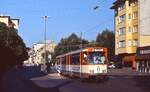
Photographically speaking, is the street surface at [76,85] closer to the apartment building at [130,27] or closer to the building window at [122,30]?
the apartment building at [130,27]

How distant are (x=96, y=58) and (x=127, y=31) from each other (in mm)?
64606

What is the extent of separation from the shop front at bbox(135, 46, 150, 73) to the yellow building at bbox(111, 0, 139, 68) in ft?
18.6

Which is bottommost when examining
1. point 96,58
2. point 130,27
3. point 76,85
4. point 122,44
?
point 76,85

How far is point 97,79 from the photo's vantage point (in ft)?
136

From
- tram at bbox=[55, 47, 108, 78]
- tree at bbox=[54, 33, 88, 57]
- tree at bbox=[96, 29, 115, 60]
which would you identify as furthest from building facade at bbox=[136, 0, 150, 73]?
tram at bbox=[55, 47, 108, 78]

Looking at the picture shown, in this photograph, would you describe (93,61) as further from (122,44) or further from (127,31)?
(122,44)

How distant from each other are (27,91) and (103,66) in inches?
493

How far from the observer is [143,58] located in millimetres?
90875

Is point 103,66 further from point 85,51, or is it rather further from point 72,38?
point 72,38

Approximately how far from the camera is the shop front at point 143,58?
8831cm

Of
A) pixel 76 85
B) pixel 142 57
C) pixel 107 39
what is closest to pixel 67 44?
pixel 107 39

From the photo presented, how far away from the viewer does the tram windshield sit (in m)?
40.5

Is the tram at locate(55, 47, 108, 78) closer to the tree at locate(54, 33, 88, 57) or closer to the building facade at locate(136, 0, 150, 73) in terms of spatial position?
the building facade at locate(136, 0, 150, 73)

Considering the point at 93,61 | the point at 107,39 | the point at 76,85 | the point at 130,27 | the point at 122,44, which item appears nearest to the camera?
the point at 76,85
